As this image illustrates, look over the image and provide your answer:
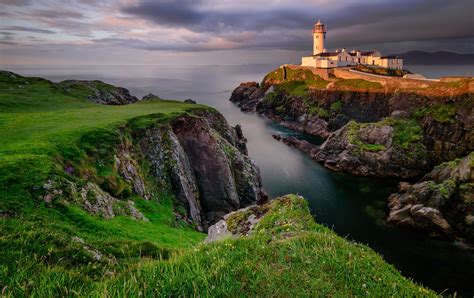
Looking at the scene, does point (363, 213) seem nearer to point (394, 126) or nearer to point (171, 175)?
point (171, 175)

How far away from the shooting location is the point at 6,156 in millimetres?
17406

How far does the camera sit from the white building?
437ft

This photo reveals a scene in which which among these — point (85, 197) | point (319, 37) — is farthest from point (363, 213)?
point (319, 37)

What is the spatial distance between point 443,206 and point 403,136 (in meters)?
29.1

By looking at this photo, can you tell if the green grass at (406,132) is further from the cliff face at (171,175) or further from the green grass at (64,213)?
the green grass at (64,213)

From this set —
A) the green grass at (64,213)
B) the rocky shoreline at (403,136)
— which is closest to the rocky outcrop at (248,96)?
the rocky shoreline at (403,136)

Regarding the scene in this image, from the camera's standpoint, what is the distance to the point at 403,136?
64.4 m

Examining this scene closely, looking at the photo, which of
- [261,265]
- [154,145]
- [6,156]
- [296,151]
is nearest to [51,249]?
[261,265]

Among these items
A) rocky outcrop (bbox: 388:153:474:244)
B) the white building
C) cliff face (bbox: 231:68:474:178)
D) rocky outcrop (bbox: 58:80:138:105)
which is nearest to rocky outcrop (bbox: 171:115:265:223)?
rocky outcrop (bbox: 388:153:474:244)

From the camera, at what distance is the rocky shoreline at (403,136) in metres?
38.9

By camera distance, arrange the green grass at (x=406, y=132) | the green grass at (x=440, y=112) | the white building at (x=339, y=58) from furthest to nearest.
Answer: the white building at (x=339, y=58) < the green grass at (x=440, y=112) < the green grass at (x=406, y=132)

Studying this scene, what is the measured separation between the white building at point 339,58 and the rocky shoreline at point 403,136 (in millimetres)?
40293

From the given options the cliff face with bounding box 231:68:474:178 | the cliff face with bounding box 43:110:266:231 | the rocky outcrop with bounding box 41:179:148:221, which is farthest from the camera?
the cliff face with bounding box 231:68:474:178

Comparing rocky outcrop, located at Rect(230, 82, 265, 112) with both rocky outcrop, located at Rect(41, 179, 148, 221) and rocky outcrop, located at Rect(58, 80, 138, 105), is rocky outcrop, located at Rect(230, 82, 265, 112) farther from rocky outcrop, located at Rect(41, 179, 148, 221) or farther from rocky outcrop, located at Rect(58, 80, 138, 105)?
rocky outcrop, located at Rect(41, 179, 148, 221)
